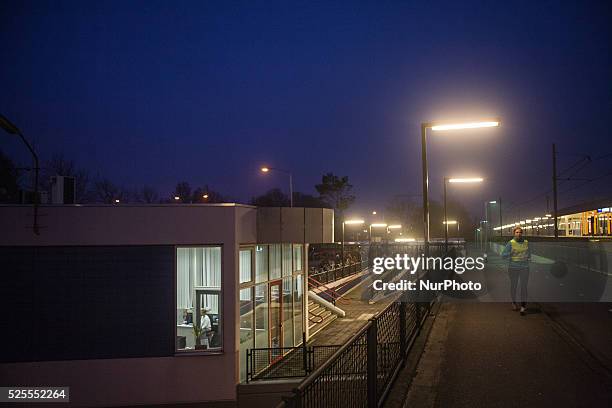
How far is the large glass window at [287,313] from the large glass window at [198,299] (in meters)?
4.08

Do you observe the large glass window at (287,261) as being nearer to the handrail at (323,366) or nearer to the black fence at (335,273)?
the black fence at (335,273)

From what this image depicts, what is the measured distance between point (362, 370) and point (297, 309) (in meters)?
14.0

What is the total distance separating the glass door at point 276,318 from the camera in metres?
16.8

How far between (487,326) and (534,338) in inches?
49.8

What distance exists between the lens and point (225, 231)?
1386cm

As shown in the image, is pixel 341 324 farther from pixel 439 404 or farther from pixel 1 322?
pixel 439 404

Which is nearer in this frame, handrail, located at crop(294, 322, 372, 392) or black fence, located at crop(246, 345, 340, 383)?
handrail, located at crop(294, 322, 372, 392)

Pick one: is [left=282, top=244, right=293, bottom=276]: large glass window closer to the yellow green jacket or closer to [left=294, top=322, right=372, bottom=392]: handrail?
the yellow green jacket

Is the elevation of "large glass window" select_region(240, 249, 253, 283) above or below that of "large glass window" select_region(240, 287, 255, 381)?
above

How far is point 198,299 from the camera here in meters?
14.1

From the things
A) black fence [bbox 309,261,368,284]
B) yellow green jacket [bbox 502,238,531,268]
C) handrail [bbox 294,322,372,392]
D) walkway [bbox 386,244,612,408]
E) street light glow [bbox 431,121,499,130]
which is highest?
street light glow [bbox 431,121,499,130]

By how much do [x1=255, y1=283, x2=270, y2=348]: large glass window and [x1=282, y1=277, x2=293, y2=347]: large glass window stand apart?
1.40m

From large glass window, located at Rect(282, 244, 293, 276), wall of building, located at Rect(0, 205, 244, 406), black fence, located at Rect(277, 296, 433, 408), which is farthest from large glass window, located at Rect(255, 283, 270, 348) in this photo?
black fence, located at Rect(277, 296, 433, 408)

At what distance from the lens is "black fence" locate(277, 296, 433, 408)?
3.55 meters
